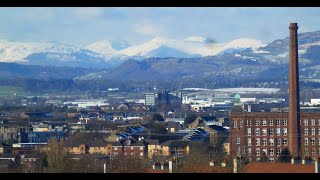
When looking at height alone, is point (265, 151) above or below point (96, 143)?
below

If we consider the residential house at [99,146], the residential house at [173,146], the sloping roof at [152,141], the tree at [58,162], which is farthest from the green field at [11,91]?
the tree at [58,162]

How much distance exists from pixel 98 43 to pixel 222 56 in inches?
313

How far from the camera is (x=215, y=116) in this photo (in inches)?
1383

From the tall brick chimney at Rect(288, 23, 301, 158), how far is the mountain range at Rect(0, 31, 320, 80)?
25922 mm

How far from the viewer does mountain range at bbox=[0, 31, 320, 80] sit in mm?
54188

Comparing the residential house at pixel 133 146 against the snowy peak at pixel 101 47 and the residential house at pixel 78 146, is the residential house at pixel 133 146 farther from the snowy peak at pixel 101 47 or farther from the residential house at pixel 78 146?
the snowy peak at pixel 101 47

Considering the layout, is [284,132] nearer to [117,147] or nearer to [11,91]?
[117,147]

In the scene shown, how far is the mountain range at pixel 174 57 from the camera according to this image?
5419 centimetres

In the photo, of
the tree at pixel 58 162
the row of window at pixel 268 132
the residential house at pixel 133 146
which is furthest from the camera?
the residential house at pixel 133 146

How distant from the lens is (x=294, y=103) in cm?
2233

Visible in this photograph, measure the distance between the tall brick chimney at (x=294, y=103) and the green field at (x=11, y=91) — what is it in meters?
21.5

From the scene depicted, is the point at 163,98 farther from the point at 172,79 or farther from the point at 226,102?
the point at 172,79

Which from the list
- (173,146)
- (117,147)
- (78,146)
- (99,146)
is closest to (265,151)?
(173,146)

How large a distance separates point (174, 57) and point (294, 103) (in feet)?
134
